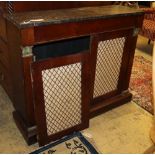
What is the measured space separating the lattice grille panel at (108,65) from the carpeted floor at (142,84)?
41 cm

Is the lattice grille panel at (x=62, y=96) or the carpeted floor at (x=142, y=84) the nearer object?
the lattice grille panel at (x=62, y=96)

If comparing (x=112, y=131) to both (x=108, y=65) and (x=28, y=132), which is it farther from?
(x=28, y=132)

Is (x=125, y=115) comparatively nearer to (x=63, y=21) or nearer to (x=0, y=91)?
(x=63, y=21)

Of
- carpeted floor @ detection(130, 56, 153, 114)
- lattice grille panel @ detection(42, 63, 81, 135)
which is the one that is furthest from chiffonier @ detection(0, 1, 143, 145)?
carpeted floor @ detection(130, 56, 153, 114)

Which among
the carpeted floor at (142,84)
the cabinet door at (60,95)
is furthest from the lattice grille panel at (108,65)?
the carpeted floor at (142,84)

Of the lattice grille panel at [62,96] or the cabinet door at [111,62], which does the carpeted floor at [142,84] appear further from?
the lattice grille panel at [62,96]

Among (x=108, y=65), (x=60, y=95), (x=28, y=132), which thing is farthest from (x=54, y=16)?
(x=28, y=132)

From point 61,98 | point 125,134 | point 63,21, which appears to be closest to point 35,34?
point 63,21

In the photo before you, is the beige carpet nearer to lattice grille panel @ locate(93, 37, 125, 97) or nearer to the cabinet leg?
the cabinet leg

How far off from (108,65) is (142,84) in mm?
830

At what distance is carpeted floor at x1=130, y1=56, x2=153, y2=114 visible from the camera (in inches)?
86.4

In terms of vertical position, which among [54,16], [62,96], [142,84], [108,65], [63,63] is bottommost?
[142,84]

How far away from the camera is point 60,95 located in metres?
1.58

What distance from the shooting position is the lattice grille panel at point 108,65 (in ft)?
5.80
